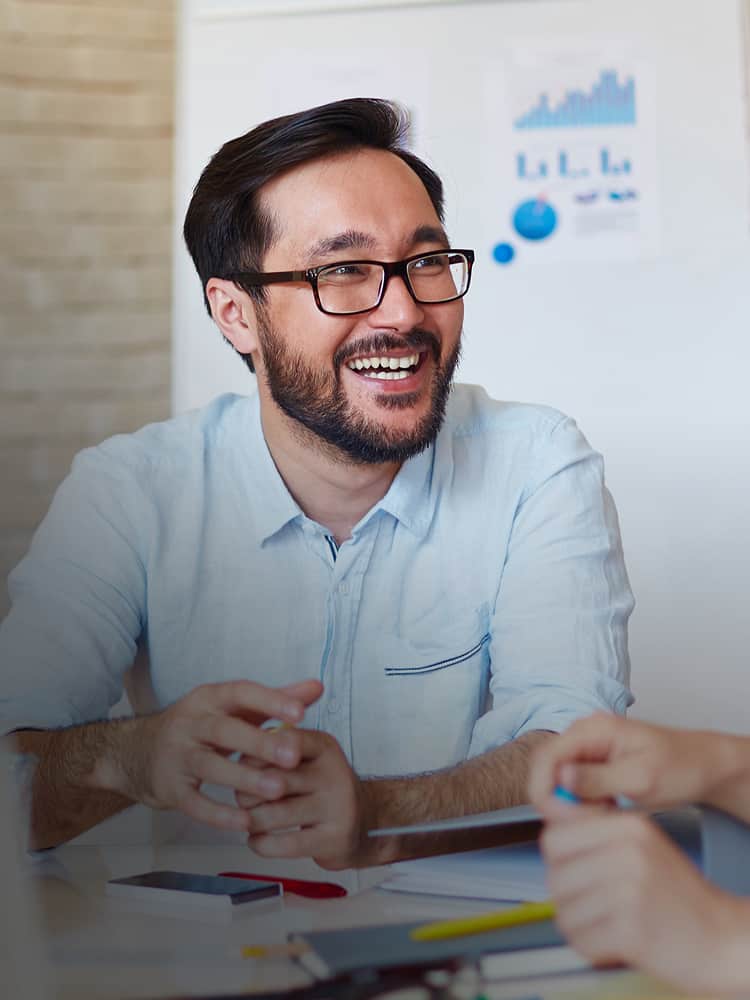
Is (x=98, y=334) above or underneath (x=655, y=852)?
above

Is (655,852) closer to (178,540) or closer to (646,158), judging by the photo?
(178,540)

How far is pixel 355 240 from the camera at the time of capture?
3.77 ft

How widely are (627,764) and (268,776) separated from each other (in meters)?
0.24

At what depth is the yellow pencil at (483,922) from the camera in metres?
0.45

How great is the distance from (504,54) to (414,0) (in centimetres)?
17

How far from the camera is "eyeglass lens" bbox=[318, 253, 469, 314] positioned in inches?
45.3

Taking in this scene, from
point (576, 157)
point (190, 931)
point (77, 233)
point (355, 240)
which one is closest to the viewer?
point (190, 931)

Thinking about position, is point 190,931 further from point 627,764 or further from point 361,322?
point 361,322

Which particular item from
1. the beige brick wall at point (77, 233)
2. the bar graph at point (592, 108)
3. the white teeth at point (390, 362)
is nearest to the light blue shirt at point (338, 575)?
the white teeth at point (390, 362)

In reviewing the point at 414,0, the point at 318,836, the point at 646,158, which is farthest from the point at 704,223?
the point at 318,836

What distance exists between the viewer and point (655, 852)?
404 mm

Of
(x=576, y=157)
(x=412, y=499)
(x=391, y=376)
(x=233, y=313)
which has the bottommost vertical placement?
(x=412, y=499)

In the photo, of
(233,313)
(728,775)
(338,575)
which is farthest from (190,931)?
(233,313)

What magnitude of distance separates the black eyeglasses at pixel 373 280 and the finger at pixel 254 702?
1.85ft
